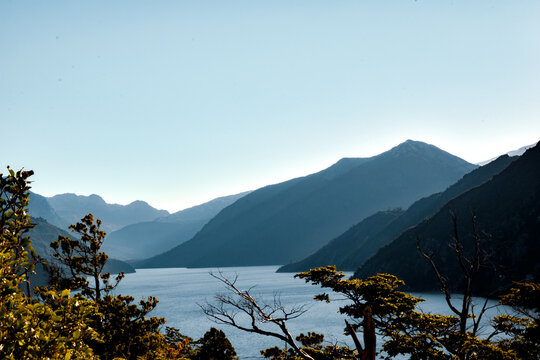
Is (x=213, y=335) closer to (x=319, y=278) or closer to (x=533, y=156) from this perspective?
(x=319, y=278)

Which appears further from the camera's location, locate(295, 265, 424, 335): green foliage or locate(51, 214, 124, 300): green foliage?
locate(51, 214, 124, 300): green foliage

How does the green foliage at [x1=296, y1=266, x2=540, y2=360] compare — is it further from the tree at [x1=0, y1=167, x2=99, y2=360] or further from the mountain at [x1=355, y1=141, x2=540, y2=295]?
the mountain at [x1=355, y1=141, x2=540, y2=295]

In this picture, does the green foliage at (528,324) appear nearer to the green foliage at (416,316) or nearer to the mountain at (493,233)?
the green foliage at (416,316)

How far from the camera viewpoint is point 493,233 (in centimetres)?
11625

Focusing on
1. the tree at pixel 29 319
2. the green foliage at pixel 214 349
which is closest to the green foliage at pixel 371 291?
the green foliage at pixel 214 349

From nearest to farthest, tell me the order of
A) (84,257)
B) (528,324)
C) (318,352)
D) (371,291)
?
1. (528,324)
2. (371,291)
3. (318,352)
4. (84,257)

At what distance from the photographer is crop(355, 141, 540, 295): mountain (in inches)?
4193

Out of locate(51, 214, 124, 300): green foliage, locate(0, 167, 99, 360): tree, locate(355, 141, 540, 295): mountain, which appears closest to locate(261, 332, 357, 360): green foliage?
locate(51, 214, 124, 300): green foliage

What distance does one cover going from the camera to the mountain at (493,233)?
349ft

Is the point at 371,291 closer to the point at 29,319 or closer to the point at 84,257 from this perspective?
the point at 29,319

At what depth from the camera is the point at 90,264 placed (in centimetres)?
2156

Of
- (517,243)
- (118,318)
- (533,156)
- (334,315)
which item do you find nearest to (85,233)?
(118,318)

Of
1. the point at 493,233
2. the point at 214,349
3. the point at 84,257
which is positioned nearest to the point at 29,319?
the point at 214,349

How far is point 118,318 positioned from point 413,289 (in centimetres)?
13584
